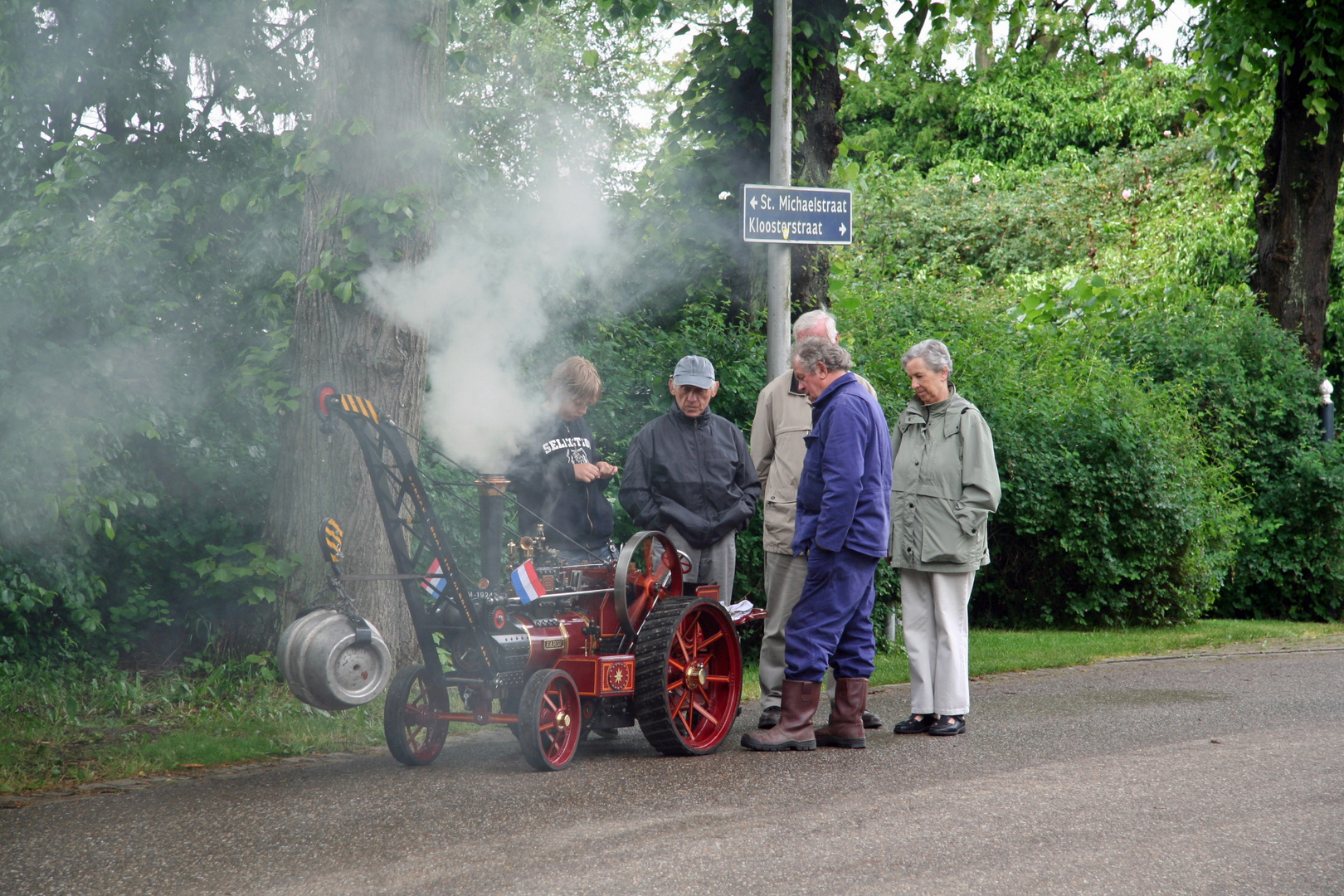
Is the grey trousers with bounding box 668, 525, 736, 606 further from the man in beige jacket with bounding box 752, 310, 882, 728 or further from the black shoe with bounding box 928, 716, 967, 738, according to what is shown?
the black shoe with bounding box 928, 716, 967, 738

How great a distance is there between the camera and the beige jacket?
6551mm

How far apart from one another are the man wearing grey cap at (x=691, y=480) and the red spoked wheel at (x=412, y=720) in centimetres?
153

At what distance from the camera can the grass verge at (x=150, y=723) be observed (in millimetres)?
5480

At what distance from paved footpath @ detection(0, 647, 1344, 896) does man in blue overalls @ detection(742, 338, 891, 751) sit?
0.21 meters

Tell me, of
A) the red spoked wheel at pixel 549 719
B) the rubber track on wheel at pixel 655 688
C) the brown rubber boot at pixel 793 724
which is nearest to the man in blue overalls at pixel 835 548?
the brown rubber boot at pixel 793 724

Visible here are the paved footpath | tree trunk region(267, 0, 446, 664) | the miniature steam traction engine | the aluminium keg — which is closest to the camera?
the paved footpath

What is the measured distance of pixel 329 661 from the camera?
15.6 ft

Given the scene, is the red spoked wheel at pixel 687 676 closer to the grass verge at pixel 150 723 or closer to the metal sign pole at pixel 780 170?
the grass verge at pixel 150 723

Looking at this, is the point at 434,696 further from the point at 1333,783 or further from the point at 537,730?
the point at 1333,783

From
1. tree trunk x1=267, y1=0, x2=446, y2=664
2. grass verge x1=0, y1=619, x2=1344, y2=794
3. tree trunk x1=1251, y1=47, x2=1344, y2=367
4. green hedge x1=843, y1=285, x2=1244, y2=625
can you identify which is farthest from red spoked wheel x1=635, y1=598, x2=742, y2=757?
tree trunk x1=1251, y1=47, x2=1344, y2=367

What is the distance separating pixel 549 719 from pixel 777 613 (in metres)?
1.54

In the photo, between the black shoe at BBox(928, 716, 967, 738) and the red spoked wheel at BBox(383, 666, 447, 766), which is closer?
the red spoked wheel at BBox(383, 666, 447, 766)

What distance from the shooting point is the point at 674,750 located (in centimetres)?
569

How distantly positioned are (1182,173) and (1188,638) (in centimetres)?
1633
